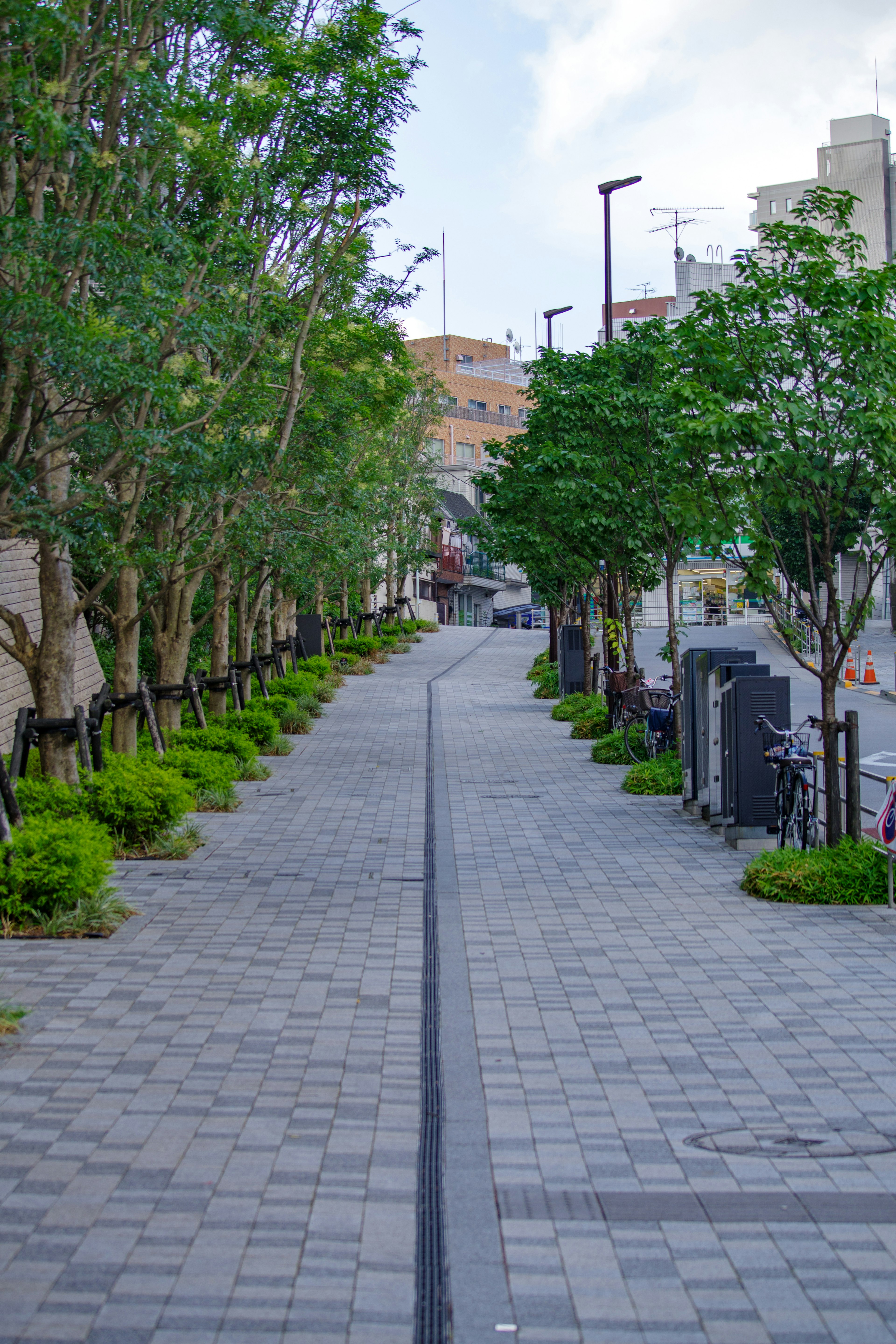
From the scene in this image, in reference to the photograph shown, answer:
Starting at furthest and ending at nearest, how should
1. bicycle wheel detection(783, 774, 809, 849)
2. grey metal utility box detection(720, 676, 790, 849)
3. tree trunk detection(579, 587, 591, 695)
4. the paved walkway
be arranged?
tree trunk detection(579, 587, 591, 695) → grey metal utility box detection(720, 676, 790, 849) → bicycle wheel detection(783, 774, 809, 849) → the paved walkway

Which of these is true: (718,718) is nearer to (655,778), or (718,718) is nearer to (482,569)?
(655,778)

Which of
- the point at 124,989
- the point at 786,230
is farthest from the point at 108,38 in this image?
the point at 124,989

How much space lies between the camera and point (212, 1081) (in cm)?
538

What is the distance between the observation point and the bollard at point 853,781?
891 cm

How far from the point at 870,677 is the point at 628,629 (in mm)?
15729

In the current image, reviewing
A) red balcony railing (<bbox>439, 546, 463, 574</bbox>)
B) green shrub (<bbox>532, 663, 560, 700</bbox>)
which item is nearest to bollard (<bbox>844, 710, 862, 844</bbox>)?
green shrub (<bbox>532, 663, 560, 700</bbox>)

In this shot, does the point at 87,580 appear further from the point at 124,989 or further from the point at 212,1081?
the point at 212,1081

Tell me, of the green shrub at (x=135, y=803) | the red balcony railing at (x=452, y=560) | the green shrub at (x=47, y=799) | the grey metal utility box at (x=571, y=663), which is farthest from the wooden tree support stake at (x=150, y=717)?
the red balcony railing at (x=452, y=560)

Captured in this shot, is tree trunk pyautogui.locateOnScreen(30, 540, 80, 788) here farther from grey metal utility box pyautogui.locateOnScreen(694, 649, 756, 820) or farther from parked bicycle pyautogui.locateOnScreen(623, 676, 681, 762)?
parked bicycle pyautogui.locateOnScreen(623, 676, 681, 762)

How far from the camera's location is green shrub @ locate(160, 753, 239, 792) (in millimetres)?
13094

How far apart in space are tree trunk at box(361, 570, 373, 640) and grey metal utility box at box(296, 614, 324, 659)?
3698 mm

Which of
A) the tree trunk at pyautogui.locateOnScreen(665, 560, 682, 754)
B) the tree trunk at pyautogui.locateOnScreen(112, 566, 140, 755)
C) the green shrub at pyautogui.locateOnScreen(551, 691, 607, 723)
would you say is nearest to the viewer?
the tree trunk at pyautogui.locateOnScreen(112, 566, 140, 755)

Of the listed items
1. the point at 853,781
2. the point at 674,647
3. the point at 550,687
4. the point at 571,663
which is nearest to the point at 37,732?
the point at 853,781

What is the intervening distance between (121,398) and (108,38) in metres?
2.99
